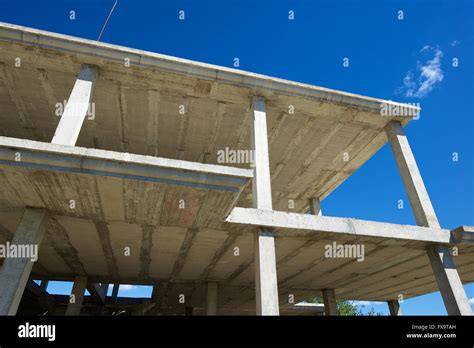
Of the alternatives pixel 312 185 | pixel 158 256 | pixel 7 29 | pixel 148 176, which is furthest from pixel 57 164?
pixel 312 185

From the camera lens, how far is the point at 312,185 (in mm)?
13047

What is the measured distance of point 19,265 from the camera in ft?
19.8

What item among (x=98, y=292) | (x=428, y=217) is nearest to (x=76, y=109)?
(x=428, y=217)

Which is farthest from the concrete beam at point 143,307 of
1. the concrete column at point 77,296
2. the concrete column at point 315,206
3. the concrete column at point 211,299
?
the concrete column at point 315,206

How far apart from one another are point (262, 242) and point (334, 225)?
1874 millimetres

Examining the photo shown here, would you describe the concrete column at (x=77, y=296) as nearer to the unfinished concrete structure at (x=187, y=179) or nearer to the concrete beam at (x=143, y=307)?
the unfinished concrete structure at (x=187, y=179)

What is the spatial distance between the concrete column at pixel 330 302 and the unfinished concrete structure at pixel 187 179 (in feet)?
0.29

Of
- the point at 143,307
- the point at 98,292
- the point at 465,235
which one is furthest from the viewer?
the point at 143,307

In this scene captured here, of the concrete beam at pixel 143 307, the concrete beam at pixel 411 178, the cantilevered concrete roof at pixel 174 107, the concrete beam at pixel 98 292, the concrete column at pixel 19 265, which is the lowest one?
the concrete column at pixel 19 265

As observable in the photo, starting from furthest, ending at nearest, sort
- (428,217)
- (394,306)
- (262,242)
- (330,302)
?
(394,306)
(330,302)
(428,217)
(262,242)

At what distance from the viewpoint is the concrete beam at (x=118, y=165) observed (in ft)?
15.6

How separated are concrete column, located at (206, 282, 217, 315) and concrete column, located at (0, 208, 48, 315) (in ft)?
22.8

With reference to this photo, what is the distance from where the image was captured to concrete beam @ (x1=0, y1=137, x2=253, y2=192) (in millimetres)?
4758

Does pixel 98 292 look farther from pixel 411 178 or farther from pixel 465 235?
pixel 465 235
